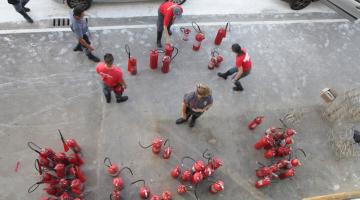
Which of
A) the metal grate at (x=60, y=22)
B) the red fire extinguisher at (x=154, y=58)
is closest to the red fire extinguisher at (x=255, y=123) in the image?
the red fire extinguisher at (x=154, y=58)

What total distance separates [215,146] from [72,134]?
3.19 meters

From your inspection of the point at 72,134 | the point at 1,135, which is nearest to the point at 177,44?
the point at 72,134

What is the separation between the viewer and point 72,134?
6625 mm

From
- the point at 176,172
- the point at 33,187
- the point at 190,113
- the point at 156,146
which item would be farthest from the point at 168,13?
the point at 33,187

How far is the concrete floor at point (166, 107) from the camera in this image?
20.8 ft

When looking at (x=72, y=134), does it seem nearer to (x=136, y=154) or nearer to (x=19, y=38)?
(x=136, y=154)

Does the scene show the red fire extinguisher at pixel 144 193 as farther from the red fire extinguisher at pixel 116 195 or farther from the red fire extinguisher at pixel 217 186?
the red fire extinguisher at pixel 217 186

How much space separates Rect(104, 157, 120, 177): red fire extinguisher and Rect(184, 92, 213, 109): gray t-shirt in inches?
76.7

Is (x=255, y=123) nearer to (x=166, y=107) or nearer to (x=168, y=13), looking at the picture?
(x=166, y=107)

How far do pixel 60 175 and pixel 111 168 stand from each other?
94 centimetres

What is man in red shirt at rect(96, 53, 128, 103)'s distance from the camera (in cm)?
577

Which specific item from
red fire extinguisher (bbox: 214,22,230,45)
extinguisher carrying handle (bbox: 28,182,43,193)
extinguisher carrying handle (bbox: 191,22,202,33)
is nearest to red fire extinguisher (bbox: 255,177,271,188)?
red fire extinguisher (bbox: 214,22,230,45)

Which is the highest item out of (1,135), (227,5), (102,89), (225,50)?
(227,5)

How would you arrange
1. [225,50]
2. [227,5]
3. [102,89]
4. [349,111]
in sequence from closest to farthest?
[349,111] < [102,89] < [225,50] < [227,5]
